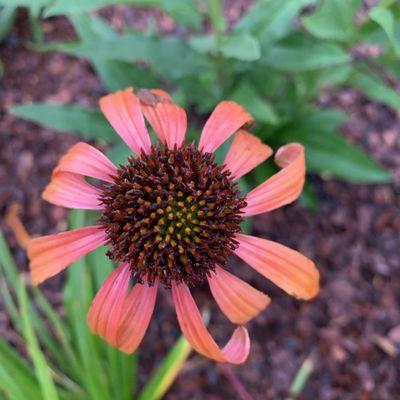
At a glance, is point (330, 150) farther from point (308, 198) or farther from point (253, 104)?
point (253, 104)

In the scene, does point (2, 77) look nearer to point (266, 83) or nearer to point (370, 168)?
point (266, 83)

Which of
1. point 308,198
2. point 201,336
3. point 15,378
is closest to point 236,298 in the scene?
point 201,336

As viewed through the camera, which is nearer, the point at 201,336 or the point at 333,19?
the point at 201,336

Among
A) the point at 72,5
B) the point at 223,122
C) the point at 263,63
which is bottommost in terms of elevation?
the point at 263,63

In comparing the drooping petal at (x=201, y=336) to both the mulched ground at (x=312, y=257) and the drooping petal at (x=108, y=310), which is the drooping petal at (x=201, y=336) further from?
the mulched ground at (x=312, y=257)

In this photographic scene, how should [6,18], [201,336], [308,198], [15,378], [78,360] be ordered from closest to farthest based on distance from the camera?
[201,336] < [15,378] < [78,360] < [308,198] < [6,18]

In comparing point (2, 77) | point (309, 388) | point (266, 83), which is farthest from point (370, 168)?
point (2, 77)

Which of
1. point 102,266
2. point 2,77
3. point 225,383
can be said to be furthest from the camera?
point 2,77

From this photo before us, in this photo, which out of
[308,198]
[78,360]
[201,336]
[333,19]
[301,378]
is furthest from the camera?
[308,198]
